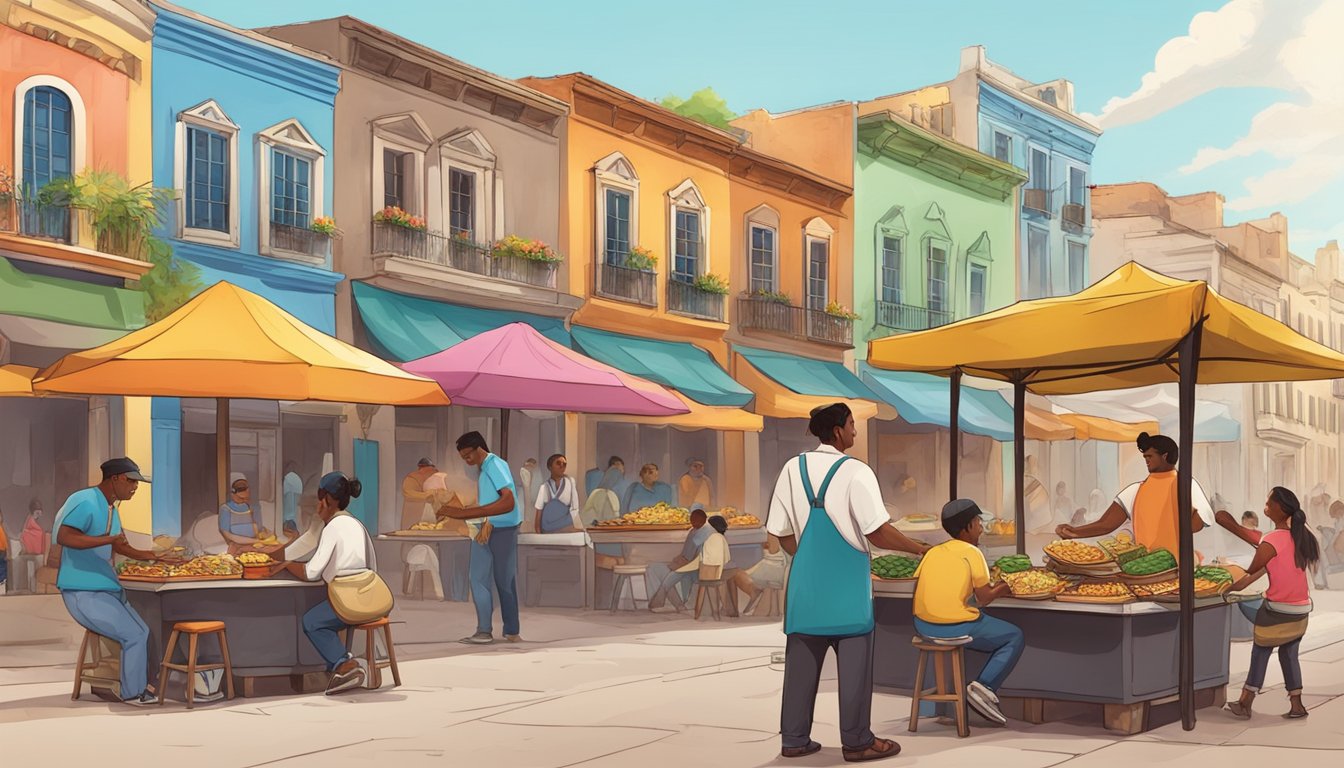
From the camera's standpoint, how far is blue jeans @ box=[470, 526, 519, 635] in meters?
14.7

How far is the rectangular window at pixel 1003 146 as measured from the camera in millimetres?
40844

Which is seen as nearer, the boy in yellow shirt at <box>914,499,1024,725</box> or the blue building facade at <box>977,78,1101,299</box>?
the boy in yellow shirt at <box>914,499,1024,725</box>

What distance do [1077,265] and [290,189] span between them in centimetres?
2787

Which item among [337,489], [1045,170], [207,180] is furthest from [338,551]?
[1045,170]

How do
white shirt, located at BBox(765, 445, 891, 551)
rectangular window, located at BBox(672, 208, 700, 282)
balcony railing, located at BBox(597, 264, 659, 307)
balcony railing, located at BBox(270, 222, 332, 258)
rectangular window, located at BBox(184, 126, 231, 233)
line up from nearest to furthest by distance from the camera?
white shirt, located at BBox(765, 445, 891, 551), rectangular window, located at BBox(184, 126, 231, 233), balcony railing, located at BBox(270, 222, 332, 258), balcony railing, located at BBox(597, 264, 659, 307), rectangular window, located at BBox(672, 208, 700, 282)

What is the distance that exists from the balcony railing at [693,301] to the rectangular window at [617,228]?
1326 mm

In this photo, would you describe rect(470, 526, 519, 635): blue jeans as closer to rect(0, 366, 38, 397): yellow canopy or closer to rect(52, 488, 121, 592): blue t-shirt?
rect(52, 488, 121, 592): blue t-shirt

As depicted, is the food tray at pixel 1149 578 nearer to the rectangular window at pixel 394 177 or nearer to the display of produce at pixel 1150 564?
the display of produce at pixel 1150 564

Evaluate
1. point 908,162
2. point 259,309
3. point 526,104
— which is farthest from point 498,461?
point 908,162

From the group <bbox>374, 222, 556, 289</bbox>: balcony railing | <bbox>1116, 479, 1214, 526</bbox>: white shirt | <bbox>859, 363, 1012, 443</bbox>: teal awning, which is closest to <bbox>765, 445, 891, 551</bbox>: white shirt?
<bbox>1116, 479, 1214, 526</bbox>: white shirt

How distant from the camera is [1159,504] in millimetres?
11070

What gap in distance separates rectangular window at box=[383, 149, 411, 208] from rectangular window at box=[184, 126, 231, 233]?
3.00 metres

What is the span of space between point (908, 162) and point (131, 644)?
93.1 feet

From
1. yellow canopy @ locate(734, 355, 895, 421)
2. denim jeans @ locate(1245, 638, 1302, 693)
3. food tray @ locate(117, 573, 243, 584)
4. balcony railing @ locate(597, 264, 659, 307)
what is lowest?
denim jeans @ locate(1245, 638, 1302, 693)
